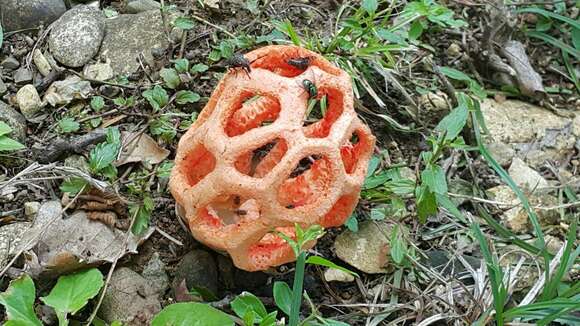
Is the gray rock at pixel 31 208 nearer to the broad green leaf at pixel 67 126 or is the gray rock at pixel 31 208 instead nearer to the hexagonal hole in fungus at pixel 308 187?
the broad green leaf at pixel 67 126

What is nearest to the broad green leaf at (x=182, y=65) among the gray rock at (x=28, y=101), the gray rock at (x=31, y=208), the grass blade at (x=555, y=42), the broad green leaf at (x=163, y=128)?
the broad green leaf at (x=163, y=128)

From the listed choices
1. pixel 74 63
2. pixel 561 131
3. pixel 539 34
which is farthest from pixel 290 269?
pixel 539 34

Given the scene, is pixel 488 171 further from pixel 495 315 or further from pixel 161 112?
pixel 161 112

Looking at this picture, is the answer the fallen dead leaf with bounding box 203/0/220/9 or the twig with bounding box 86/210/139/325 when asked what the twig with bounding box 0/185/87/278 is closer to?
the twig with bounding box 86/210/139/325

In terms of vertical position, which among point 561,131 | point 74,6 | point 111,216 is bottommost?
point 561,131

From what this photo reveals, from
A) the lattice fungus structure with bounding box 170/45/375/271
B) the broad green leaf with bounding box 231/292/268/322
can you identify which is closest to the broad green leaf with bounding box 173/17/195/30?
the lattice fungus structure with bounding box 170/45/375/271
